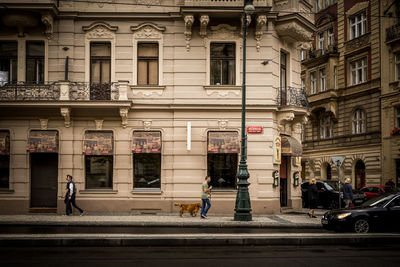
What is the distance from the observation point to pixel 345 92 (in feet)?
134

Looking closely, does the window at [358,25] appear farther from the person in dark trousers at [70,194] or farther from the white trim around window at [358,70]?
the person in dark trousers at [70,194]

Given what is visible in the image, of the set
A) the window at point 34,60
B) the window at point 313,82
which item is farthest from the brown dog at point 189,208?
the window at point 313,82

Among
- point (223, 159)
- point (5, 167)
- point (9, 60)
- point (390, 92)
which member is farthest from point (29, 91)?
point (390, 92)

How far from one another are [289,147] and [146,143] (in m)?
6.75

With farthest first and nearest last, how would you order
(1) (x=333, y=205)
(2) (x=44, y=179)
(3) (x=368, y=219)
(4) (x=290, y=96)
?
(1) (x=333, y=205)
(4) (x=290, y=96)
(2) (x=44, y=179)
(3) (x=368, y=219)

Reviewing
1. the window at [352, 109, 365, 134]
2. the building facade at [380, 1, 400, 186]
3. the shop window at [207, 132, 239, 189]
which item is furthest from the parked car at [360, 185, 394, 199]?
the shop window at [207, 132, 239, 189]

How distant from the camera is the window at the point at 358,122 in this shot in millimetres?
39281

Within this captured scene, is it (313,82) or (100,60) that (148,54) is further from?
(313,82)

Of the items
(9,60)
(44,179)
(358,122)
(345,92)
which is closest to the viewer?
(44,179)

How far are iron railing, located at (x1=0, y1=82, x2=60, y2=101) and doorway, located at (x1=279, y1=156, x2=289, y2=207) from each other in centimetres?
1128

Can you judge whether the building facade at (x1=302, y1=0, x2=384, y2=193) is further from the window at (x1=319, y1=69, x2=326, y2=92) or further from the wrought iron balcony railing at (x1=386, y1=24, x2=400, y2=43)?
the wrought iron balcony railing at (x1=386, y1=24, x2=400, y2=43)

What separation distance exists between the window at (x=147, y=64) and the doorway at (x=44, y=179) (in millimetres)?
5482

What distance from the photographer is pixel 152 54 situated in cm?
2200

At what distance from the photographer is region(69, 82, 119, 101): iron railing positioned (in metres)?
21.2
